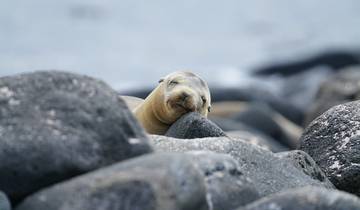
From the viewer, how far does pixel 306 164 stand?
4652mm

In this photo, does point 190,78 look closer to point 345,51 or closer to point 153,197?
point 153,197

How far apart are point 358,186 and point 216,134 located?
0.88 m

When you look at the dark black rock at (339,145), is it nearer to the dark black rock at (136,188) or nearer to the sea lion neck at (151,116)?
the sea lion neck at (151,116)

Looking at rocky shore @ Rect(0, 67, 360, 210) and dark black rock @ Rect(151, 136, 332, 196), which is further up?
rocky shore @ Rect(0, 67, 360, 210)

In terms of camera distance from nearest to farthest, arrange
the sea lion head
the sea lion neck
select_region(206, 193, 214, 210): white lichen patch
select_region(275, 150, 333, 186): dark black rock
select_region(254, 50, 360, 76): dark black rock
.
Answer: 1. select_region(206, 193, 214, 210): white lichen patch
2. select_region(275, 150, 333, 186): dark black rock
3. the sea lion head
4. the sea lion neck
5. select_region(254, 50, 360, 76): dark black rock

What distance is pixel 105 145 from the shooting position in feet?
10.8

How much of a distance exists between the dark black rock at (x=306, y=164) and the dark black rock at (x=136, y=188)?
1.62 m

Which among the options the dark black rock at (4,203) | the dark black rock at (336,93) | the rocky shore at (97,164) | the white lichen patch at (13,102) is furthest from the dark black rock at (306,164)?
the dark black rock at (336,93)

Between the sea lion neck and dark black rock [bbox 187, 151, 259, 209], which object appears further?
the sea lion neck

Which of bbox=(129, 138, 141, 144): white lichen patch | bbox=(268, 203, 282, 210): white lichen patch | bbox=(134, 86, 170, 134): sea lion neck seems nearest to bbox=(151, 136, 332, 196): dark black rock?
bbox=(129, 138, 141, 144): white lichen patch

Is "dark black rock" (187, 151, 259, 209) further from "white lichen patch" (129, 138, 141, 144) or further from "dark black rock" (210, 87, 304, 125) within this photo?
"dark black rock" (210, 87, 304, 125)

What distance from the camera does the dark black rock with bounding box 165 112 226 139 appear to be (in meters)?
4.86

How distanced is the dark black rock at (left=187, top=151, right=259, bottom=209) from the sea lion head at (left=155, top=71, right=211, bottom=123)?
2.00 m

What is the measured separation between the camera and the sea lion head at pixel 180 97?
5.44 metres
